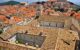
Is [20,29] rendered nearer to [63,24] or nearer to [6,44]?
[6,44]

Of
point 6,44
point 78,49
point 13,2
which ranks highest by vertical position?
point 6,44

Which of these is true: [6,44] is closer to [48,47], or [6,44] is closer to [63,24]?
[48,47]

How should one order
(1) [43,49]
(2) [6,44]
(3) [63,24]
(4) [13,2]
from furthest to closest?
(4) [13,2], (3) [63,24], (2) [6,44], (1) [43,49]

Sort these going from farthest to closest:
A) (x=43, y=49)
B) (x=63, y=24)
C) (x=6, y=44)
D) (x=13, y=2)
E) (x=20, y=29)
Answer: (x=13, y=2)
(x=63, y=24)
(x=20, y=29)
(x=6, y=44)
(x=43, y=49)

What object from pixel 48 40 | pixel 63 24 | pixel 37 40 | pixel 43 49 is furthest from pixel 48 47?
pixel 63 24

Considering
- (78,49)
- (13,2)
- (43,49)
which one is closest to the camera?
(43,49)

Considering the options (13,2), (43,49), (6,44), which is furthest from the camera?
(13,2)

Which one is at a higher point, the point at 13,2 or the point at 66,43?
the point at 66,43

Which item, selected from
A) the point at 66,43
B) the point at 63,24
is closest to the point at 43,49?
the point at 66,43

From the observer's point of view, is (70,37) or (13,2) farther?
(13,2)
